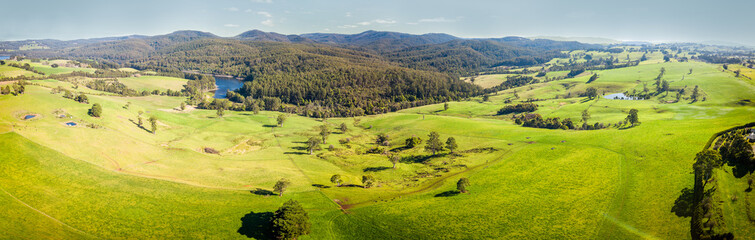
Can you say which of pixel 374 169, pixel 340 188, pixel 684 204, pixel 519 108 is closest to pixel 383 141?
pixel 374 169

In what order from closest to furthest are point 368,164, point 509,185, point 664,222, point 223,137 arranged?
point 664,222 < point 509,185 < point 368,164 < point 223,137

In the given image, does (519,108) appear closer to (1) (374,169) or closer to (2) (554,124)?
(2) (554,124)

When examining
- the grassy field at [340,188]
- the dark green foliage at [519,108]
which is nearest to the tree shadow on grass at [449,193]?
the grassy field at [340,188]

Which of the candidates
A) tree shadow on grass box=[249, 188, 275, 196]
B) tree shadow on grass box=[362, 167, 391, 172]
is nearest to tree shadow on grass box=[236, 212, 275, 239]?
tree shadow on grass box=[249, 188, 275, 196]

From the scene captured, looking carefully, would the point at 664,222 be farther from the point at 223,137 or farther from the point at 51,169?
the point at 223,137

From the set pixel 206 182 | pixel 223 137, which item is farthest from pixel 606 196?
pixel 223 137

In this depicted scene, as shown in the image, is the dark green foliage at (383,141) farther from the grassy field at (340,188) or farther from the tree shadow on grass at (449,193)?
the tree shadow on grass at (449,193)
